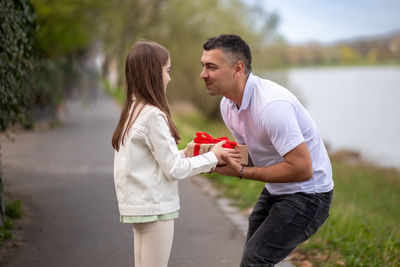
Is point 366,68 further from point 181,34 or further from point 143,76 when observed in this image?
point 143,76

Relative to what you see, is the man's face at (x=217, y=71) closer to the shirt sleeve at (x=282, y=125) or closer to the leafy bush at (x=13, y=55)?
the shirt sleeve at (x=282, y=125)

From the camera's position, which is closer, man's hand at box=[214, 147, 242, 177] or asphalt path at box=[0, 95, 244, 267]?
man's hand at box=[214, 147, 242, 177]

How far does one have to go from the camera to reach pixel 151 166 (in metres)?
2.89

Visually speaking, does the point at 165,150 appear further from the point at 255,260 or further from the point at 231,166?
the point at 255,260

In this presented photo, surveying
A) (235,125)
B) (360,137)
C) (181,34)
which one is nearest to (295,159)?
(235,125)

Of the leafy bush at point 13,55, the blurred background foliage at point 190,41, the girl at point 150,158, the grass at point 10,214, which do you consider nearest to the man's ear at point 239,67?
the girl at point 150,158

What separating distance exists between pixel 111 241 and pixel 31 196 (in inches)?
97.3

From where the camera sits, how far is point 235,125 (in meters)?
3.38

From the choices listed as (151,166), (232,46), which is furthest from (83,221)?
(232,46)

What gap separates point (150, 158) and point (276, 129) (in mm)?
766

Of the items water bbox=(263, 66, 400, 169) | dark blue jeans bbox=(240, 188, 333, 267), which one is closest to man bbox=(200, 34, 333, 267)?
dark blue jeans bbox=(240, 188, 333, 267)

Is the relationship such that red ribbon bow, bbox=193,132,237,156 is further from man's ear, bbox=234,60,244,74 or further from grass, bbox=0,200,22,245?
grass, bbox=0,200,22,245

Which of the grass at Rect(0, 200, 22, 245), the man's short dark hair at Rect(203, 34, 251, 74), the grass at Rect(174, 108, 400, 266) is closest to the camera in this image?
the man's short dark hair at Rect(203, 34, 251, 74)

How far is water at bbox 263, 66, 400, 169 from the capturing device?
79.3 ft
